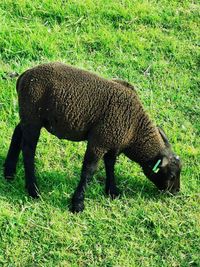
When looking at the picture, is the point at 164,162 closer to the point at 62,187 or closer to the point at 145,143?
the point at 145,143

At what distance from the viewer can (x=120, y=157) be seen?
665cm

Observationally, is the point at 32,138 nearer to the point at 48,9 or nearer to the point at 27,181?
the point at 27,181

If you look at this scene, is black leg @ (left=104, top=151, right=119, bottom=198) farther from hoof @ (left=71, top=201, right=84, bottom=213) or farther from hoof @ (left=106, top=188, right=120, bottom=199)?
hoof @ (left=71, top=201, right=84, bottom=213)

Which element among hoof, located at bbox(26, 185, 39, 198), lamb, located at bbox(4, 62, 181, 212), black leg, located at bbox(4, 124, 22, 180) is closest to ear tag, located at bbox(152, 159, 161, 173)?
lamb, located at bbox(4, 62, 181, 212)

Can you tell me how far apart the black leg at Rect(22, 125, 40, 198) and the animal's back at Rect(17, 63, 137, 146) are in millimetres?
114

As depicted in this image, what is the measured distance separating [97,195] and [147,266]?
1031 millimetres

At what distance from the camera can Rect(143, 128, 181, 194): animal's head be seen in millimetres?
5883

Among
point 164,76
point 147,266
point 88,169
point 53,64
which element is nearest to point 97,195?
point 88,169

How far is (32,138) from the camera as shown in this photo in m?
5.69

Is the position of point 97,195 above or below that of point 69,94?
below

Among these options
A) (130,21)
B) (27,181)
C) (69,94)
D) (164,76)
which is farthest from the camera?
(130,21)

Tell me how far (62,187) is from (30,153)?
622 millimetres

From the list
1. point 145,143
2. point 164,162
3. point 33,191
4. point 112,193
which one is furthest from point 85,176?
point 164,162

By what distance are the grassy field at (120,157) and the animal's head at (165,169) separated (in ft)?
0.81
